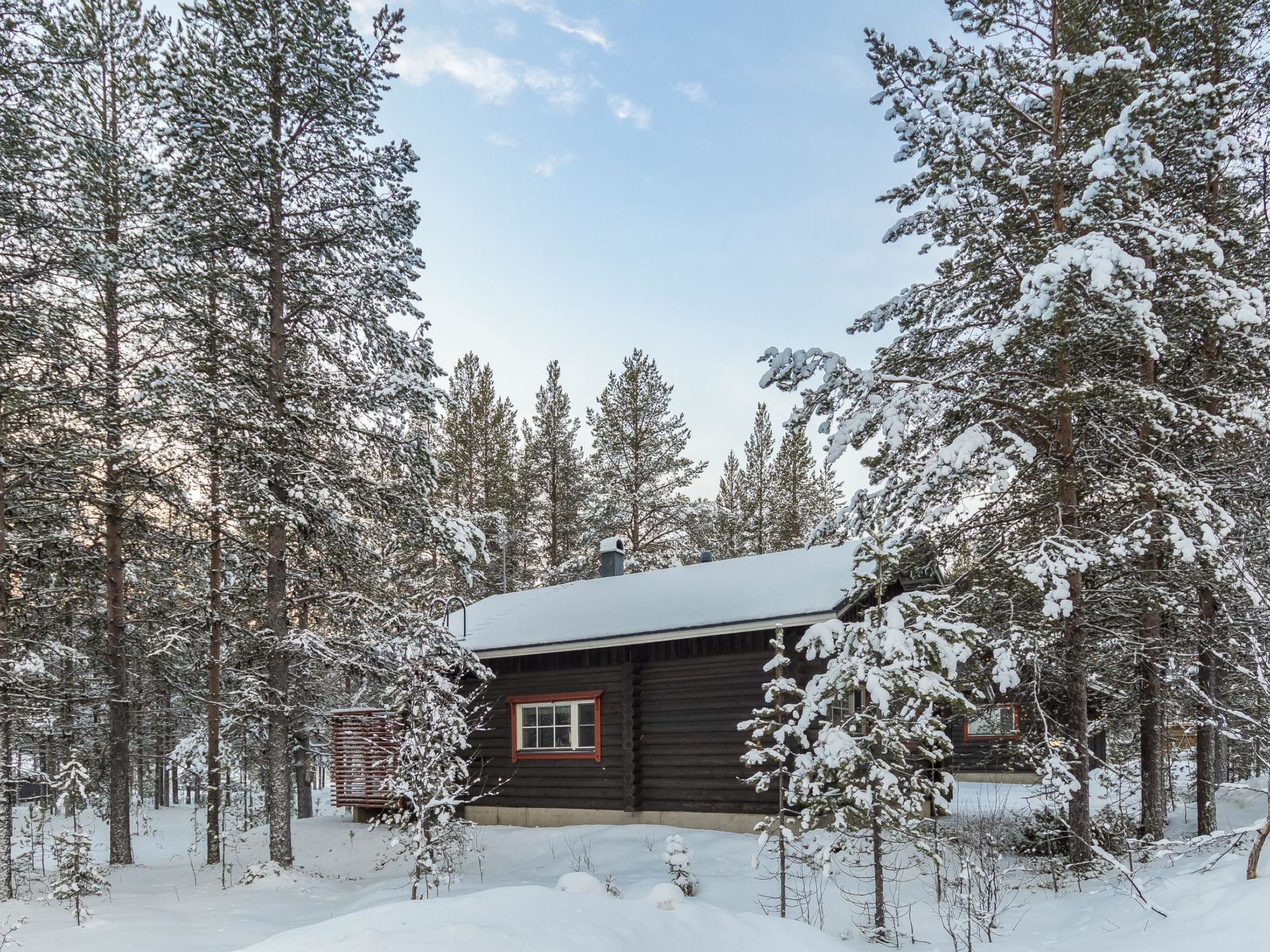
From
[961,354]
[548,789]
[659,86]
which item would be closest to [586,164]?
[659,86]

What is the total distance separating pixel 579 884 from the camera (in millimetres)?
6500

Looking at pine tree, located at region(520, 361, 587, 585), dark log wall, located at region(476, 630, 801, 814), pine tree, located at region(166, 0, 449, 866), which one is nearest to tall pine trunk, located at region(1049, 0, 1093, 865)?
dark log wall, located at region(476, 630, 801, 814)

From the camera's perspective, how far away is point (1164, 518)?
394 inches

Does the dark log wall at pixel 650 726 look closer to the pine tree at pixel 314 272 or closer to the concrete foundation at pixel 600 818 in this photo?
the concrete foundation at pixel 600 818

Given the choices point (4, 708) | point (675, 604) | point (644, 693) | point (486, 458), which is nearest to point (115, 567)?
point (4, 708)

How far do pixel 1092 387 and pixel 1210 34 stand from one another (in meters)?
6.87

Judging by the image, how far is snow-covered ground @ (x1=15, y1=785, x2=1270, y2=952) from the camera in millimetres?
4852

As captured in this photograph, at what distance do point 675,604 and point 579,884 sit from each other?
813 cm

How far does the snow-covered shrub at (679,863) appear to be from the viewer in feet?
30.2

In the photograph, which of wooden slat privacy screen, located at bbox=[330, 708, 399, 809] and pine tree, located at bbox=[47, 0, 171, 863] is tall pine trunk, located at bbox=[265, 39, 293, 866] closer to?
pine tree, located at bbox=[47, 0, 171, 863]

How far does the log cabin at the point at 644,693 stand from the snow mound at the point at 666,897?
19.9ft

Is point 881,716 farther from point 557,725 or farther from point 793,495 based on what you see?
point 793,495

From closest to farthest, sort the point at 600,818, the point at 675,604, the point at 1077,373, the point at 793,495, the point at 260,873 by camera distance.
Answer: the point at 1077,373, the point at 260,873, the point at 600,818, the point at 675,604, the point at 793,495

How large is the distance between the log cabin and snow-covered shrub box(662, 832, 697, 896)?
291 cm
